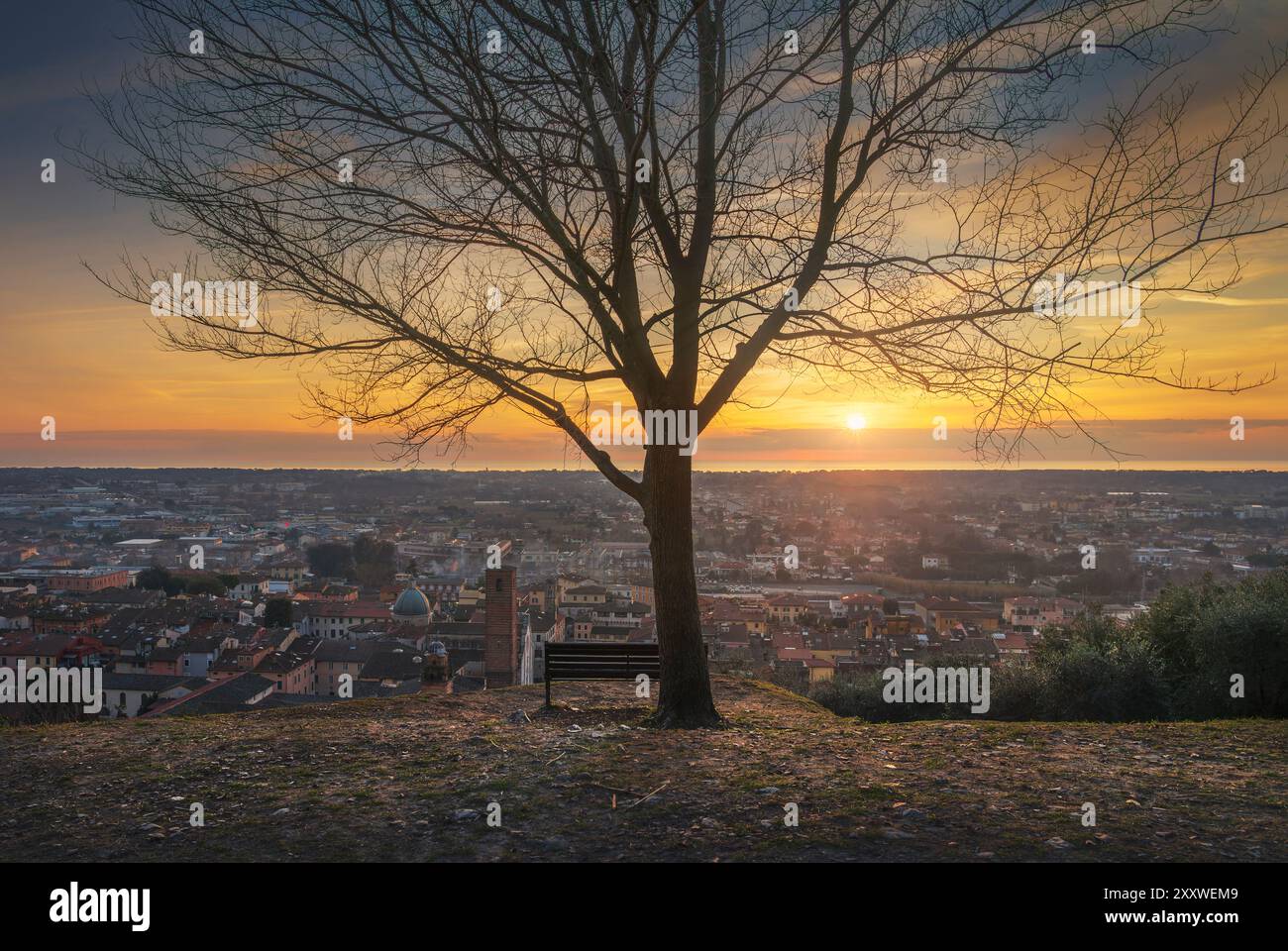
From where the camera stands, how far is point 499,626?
18.5 meters

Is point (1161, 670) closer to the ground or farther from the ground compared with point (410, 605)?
farther from the ground

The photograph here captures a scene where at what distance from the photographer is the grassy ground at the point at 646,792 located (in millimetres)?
4207

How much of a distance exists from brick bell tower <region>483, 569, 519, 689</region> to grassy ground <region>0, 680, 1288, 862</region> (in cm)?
915

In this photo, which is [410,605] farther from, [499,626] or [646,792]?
[646,792]

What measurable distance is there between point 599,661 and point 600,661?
0.01m

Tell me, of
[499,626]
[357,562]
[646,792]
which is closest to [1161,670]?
[646,792]

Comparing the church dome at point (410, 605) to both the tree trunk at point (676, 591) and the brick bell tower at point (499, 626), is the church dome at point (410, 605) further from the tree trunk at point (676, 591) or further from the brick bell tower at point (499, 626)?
the tree trunk at point (676, 591)

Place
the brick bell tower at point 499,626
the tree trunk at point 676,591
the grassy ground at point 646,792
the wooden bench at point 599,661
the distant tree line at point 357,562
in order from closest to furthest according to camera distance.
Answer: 1. the grassy ground at point 646,792
2. the tree trunk at point 676,591
3. the wooden bench at point 599,661
4. the brick bell tower at point 499,626
5. the distant tree line at point 357,562

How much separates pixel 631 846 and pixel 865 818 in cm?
140

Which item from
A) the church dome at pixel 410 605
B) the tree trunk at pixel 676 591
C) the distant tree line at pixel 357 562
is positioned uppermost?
the tree trunk at pixel 676 591

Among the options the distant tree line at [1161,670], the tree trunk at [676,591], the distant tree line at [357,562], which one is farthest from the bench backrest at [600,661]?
the distant tree line at [357,562]

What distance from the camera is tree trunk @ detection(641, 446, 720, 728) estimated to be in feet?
25.5

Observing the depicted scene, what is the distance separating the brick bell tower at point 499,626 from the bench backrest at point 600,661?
297 inches

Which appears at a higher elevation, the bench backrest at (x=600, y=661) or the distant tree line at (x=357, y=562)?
the bench backrest at (x=600, y=661)
